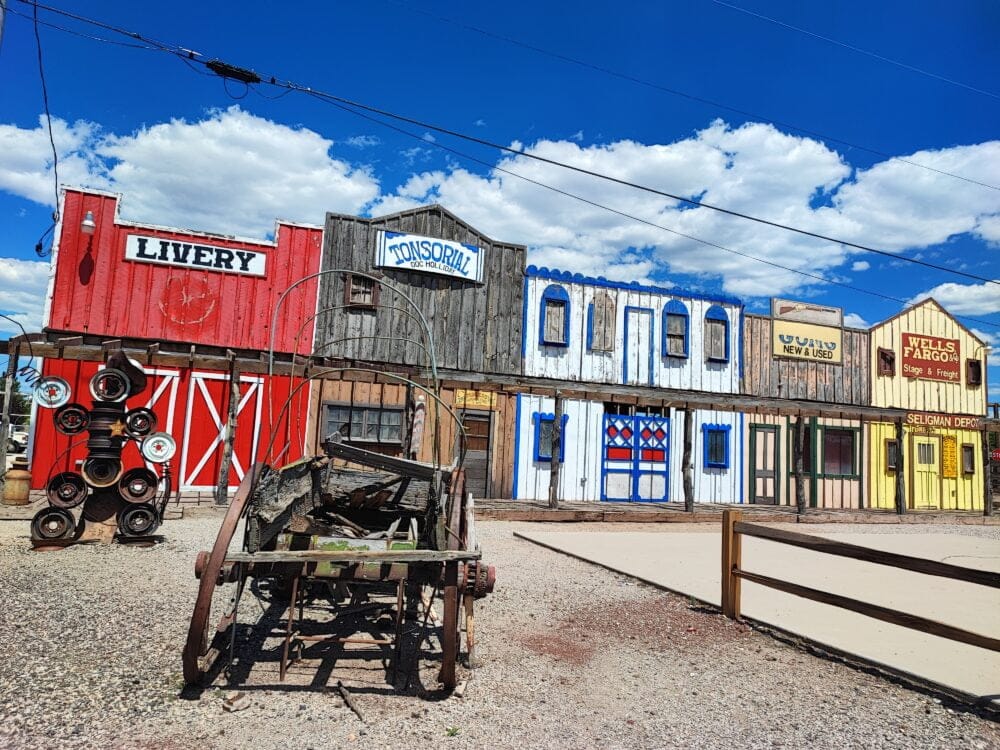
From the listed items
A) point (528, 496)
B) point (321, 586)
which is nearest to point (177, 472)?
point (528, 496)

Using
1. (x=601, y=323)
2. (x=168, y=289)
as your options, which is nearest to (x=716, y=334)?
(x=601, y=323)

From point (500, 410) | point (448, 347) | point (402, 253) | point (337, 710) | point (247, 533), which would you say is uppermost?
point (402, 253)

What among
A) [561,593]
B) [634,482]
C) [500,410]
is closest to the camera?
[561,593]

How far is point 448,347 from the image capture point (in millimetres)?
15258

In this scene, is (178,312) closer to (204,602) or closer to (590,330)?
(590,330)

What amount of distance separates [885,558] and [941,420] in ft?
48.8

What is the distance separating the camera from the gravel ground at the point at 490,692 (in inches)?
131

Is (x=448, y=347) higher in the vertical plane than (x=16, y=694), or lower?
higher

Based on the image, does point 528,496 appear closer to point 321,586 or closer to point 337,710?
point 321,586

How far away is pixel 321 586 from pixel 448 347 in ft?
31.1

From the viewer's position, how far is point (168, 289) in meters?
13.5

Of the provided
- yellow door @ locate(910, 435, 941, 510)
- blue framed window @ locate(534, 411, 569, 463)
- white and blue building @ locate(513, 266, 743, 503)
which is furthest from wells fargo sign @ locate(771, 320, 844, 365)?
blue framed window @ locate(534, 411, 569, 463)

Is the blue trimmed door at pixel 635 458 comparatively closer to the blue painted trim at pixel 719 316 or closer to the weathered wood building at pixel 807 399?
the weathered wood building at pixel 807 399

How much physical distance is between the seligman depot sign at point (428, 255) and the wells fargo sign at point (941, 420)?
11227 mm
